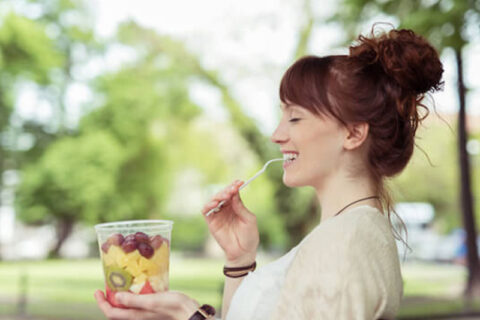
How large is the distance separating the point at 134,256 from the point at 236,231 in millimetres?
409

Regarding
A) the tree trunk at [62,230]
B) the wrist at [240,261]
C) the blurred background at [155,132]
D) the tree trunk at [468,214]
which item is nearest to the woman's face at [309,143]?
the wrist at [240,261]

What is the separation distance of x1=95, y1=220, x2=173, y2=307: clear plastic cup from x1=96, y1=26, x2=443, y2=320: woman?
4 centimetres

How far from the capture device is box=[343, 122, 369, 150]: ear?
4.44 feet

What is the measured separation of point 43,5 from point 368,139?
18.1 m

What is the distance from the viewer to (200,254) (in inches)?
931

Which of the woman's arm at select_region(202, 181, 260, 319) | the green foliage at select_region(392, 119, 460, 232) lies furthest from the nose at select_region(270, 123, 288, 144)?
the green foliage at select_region(392, 119, 460, 232)

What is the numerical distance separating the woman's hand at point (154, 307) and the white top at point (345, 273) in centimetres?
18

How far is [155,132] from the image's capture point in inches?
798

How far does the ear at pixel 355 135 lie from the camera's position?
4.44 ft

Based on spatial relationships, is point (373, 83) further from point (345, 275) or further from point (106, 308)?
point (106, 308)

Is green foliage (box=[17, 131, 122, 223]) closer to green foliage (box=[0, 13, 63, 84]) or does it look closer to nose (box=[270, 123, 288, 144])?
green foliage (box=[0, 13, 63, 84])

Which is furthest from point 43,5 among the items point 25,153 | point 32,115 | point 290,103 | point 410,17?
point 290,103

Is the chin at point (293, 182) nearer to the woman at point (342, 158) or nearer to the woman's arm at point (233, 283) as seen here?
the woman at point (342, 158)

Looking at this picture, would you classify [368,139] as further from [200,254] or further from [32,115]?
[200,254]
